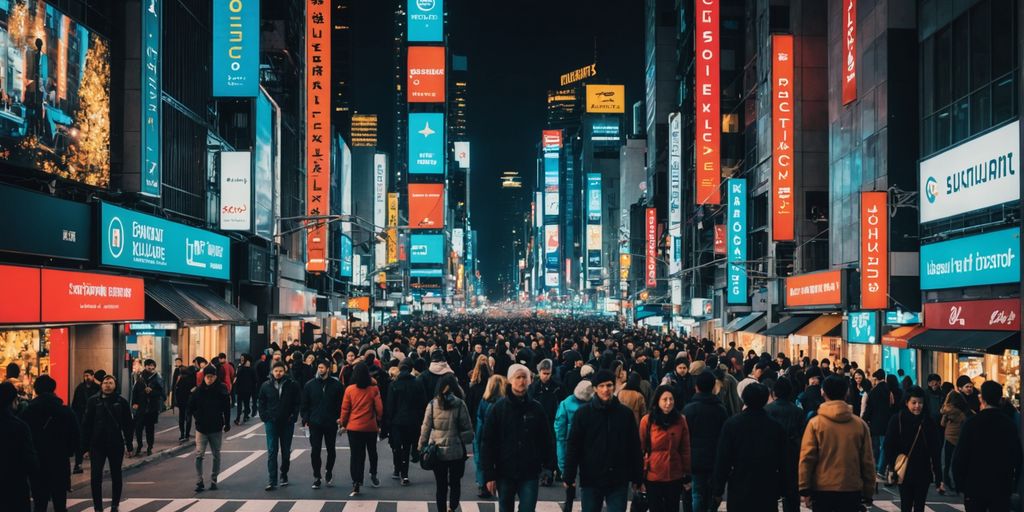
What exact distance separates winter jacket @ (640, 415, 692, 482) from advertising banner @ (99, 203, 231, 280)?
1667 centimetres

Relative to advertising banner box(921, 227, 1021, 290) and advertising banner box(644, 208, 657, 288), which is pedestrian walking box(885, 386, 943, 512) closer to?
advertising banner box(921, 227, 1021, 290)

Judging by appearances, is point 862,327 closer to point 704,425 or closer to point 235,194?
point 704,425

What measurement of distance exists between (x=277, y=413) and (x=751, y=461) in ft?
26.5

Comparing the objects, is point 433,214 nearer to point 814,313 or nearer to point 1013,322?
point 814,313

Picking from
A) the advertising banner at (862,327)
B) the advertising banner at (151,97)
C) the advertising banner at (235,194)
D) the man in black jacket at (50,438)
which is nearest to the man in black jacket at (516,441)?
the man in black jacket at (50,438)

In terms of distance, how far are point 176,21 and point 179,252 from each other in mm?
7447

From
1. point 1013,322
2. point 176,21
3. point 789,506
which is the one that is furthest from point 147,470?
point 176,21

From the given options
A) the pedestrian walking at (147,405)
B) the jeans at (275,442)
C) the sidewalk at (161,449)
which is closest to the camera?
the jeans at (275,442)

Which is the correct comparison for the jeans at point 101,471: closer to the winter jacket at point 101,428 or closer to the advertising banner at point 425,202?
the winter jacket at point 101,428

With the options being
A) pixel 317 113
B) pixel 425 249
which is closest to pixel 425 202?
pixel 425 249

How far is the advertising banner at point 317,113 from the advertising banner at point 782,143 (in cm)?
2392

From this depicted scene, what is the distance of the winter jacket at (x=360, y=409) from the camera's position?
1378 centimetres

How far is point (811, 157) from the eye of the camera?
132 feet

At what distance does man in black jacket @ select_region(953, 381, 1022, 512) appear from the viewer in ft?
31.2
